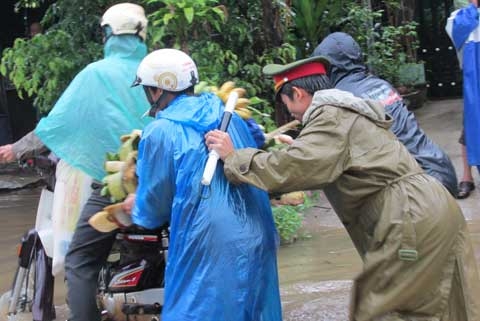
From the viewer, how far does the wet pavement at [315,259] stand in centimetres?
505

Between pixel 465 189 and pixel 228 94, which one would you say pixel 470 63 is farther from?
pixel 228 94

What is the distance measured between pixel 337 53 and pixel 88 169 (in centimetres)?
137

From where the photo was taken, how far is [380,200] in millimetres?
2943

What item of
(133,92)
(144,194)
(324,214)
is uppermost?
(133,92)

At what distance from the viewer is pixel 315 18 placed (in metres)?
8.59

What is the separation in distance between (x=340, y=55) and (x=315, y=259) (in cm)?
236

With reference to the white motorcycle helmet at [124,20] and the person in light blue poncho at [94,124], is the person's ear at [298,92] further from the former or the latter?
the white motorcycle helmet at [124,20]

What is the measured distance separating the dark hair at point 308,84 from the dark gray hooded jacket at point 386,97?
2.22 ft

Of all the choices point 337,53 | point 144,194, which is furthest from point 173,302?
point 337,53

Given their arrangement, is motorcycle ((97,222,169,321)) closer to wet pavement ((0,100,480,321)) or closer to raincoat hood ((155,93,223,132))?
raincoat hood ((155,93,223,132))

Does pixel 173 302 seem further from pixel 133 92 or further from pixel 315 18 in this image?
pixel 315 18

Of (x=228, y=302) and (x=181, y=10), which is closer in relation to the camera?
(x=228, y=302)

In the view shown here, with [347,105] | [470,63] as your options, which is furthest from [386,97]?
[470,63]

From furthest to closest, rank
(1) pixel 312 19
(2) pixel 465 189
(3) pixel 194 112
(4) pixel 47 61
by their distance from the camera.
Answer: (1) pixel 312 19 → (2) pixel 465 189 → (4) pixel 47 61 → (3) pixel 194 112
